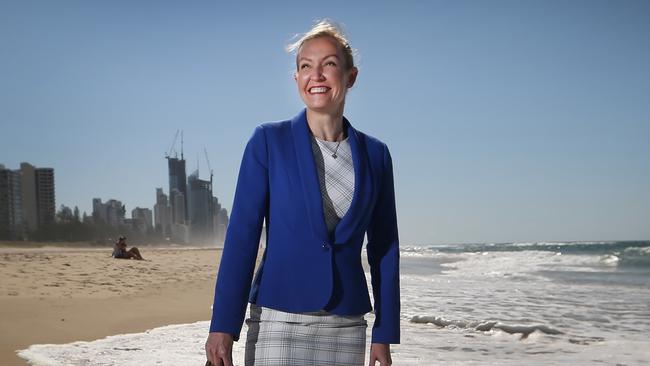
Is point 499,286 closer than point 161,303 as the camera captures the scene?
→ No

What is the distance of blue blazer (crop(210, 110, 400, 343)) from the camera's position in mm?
1552

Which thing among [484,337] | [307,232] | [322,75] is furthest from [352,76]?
[484,337]

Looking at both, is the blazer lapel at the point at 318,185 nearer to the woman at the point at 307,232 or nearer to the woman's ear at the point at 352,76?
the woman at the point at 307,232

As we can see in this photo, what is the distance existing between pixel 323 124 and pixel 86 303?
244 inches

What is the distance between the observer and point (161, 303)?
7.52 metres

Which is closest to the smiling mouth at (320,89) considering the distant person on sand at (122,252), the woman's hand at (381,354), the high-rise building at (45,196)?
the woman's hand at (381,354)

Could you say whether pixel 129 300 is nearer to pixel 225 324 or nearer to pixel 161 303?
pixel 161 303

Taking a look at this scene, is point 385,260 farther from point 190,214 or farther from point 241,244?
point 190,214

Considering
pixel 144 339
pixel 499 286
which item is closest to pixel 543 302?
pixel 499 286

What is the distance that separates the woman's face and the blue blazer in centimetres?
8

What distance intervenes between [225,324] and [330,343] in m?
0.27

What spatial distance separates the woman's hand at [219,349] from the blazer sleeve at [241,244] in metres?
0.02

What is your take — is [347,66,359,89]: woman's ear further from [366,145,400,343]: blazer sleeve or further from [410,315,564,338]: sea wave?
[410,315,564,338]: sea wave

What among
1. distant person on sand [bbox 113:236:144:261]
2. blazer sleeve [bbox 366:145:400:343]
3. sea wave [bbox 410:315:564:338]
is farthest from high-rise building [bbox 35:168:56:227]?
blazer sleeve [bbox 366:145:400:343]
